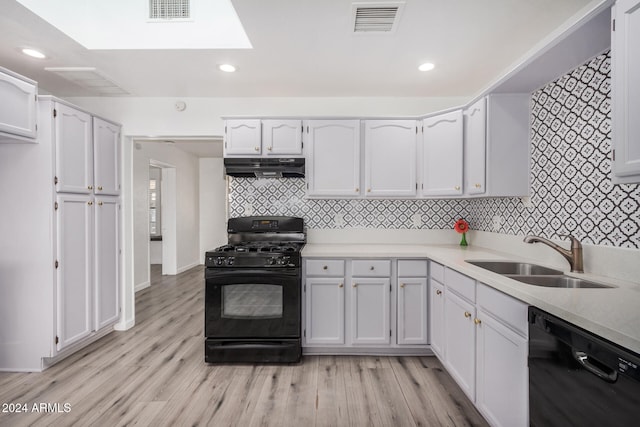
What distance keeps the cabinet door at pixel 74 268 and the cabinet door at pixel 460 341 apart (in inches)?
117

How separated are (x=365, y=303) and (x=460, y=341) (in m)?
0.79

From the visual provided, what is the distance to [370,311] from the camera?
255cm

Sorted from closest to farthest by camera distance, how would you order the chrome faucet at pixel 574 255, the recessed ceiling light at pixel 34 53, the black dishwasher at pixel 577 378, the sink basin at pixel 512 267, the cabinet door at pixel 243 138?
the black dishwasher at pixel 577 378 < the chrome faucet at pixel 574 255 < the sink basin at pixel 512 267 < the recessed ceiling light at pixel 34 53 < the cabinet door at pixel 243 138

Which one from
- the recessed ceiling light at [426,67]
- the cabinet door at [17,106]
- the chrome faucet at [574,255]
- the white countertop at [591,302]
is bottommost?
the white countertop at [591,302]

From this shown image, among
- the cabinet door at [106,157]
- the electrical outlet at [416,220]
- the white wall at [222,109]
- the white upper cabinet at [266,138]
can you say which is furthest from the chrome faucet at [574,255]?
the cabinet door at [106,157]

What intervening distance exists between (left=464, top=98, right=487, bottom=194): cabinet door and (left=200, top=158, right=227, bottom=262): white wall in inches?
217

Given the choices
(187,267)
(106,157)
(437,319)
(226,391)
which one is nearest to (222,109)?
(106,157)

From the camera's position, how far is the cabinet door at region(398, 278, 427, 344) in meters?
2.53

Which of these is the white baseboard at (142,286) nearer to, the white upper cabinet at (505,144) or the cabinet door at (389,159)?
the cabinet door at (389,159)

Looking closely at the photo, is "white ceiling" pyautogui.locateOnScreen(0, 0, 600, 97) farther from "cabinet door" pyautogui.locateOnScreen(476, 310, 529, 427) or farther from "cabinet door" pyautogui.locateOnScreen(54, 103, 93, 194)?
"cabinet door" pyautogui.locateOnScreen(476, 310, 529, 427)

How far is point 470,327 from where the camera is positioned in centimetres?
183

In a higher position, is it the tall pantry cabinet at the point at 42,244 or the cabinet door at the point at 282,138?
the cabinet door at the point at 282,138

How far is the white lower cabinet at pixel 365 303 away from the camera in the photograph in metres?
2.53

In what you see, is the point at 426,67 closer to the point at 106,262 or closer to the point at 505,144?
the point at 505,144
